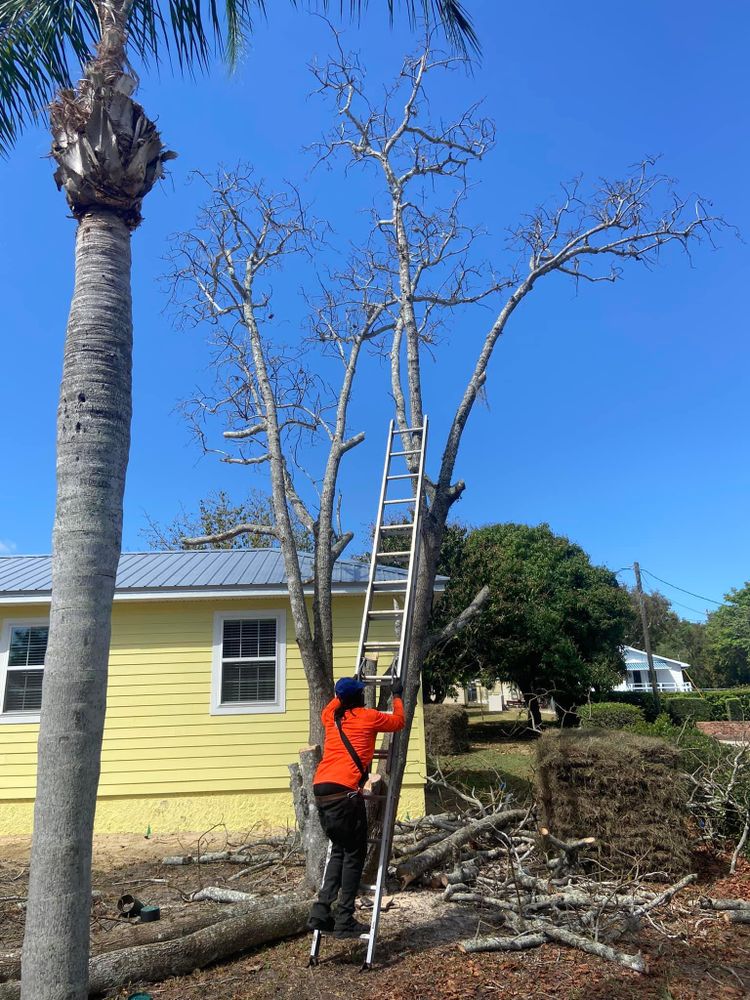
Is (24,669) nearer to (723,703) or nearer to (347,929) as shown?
(347,929)

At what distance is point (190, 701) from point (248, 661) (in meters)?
1.05

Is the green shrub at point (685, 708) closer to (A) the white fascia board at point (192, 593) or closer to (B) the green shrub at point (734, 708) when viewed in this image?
(B) the green shrub at point (734, 708)

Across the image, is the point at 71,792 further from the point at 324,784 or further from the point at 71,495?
the point at 324,784

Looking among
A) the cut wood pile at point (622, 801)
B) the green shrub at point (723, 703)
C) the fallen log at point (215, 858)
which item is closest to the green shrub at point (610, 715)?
the cut wood pile at point (622, 801)

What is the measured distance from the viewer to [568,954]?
478 cm

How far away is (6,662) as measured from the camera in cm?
1045

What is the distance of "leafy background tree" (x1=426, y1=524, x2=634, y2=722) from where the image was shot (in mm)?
19469

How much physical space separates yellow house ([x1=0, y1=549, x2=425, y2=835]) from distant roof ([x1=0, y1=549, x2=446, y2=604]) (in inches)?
1.3

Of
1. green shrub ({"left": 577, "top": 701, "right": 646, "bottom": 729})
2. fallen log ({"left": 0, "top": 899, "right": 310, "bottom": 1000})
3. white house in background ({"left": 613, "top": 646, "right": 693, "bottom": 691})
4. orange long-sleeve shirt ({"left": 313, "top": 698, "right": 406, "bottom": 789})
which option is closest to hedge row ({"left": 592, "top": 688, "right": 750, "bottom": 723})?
green shrub ({"left": 577, "top": 701, "right": 646, "bottom": 729})

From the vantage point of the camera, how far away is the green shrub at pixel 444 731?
55.9 feet

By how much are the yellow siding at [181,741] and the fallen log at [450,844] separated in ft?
9.41

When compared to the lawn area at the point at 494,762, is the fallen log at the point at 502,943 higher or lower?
higher

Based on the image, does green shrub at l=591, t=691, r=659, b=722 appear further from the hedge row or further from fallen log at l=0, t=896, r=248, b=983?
fallen log at l=0, t=896, r=248, b=983

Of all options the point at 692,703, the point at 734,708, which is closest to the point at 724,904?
the point at 692,703
